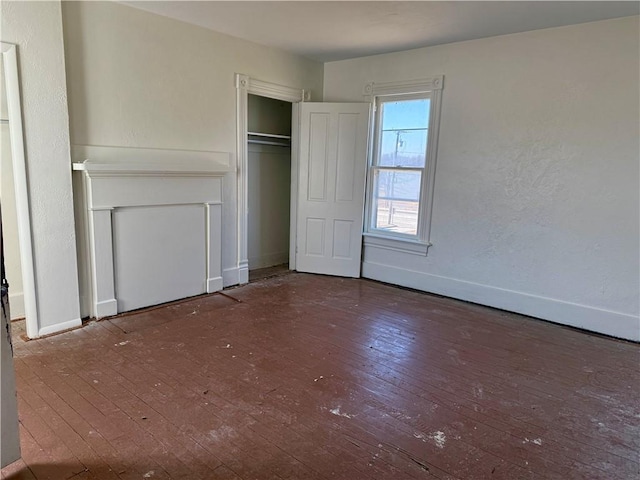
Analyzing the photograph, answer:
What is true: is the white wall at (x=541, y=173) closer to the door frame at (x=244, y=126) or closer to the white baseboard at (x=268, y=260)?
the door frame at (x=244, y=126)

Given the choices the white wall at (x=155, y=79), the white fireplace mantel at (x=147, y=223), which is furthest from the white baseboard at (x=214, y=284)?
the white wall at (x=155, y=79)

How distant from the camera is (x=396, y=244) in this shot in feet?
15.9

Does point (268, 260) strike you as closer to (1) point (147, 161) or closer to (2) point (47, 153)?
(1) point (147, 161)

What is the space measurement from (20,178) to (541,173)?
14.0 ft

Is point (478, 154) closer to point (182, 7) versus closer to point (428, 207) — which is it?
point (428, 207)

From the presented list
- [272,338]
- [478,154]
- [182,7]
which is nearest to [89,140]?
[182,7]

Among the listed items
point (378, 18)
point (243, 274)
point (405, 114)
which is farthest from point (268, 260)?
point (378, 18)

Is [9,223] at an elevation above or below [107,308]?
above

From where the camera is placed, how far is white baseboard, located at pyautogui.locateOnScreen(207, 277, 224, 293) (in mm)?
4309

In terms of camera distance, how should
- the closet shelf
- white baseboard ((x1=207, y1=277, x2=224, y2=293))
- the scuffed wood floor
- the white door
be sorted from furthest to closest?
the closet shelf, the white door, white baseboard ((x1=207, y1=277, x2=224, y2=293)), the scuffed wood floor

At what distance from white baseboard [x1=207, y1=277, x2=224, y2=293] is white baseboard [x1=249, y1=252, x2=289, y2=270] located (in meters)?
1.04

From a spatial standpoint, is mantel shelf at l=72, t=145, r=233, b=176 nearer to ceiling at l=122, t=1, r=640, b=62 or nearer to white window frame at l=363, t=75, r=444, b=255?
ceiling at l=122, t=1, r=640, b=62

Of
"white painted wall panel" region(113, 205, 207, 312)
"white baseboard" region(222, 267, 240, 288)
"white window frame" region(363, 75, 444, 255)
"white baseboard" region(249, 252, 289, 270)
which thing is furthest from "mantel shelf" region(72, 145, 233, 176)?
"white window frame" region(363, 75, 444, 255)

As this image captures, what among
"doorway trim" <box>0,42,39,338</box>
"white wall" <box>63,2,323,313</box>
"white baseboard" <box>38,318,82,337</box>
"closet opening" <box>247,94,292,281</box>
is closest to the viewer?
"doorway trim" <box>0,42,39,338</box>
